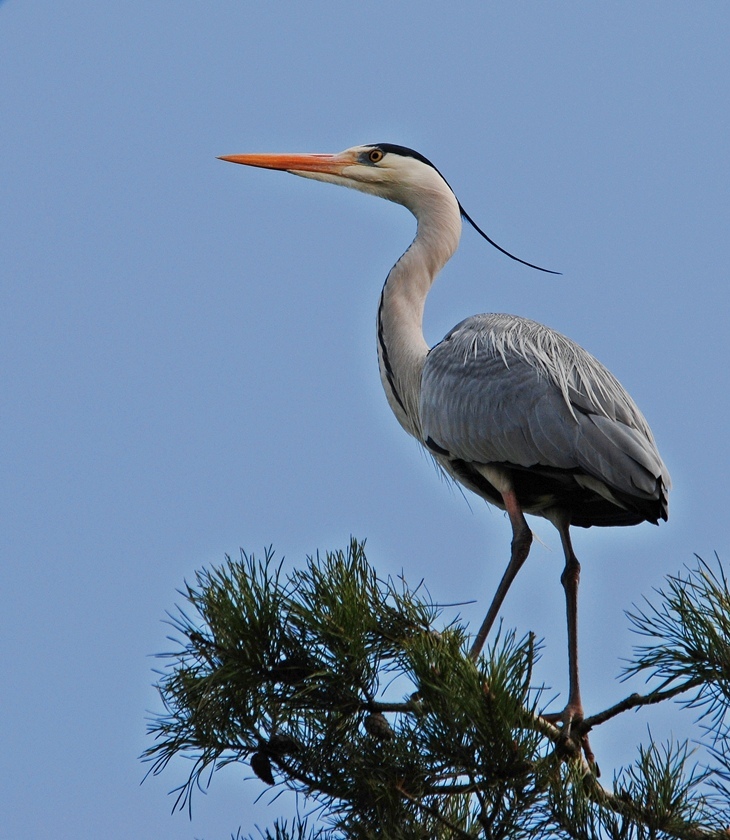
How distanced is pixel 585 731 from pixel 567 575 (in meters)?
1.49

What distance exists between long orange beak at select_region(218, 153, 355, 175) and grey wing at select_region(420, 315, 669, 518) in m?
1.28

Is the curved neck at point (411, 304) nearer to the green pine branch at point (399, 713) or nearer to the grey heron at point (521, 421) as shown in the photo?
the grey heron at point (521, 421)

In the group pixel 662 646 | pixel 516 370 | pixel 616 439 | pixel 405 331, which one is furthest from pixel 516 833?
pixel 405 331

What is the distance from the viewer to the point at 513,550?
13.6ft

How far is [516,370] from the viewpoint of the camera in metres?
4.34

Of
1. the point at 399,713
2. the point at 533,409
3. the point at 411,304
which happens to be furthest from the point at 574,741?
the point at 411,304

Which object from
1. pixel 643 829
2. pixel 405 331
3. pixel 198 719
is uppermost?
pixel 405 331

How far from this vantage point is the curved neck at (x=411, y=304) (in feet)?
16.8

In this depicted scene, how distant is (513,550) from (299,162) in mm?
2391

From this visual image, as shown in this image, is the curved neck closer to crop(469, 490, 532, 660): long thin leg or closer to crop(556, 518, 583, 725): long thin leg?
crop(469, 490, 532, 660): long thin leg

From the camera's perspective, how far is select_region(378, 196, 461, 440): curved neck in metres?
5.12

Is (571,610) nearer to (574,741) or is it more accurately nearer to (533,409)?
(533,409)

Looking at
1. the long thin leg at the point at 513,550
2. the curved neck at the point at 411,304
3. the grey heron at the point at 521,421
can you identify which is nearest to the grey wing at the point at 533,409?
the grey heron at the point at 521,421

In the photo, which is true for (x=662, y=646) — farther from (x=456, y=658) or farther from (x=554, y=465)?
(x=554, y=465)
